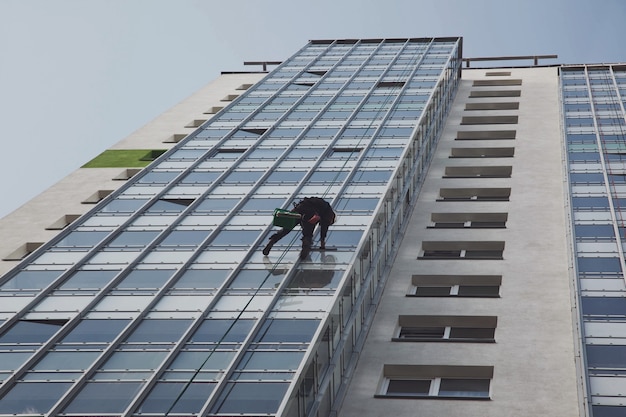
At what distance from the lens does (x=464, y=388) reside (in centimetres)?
2888

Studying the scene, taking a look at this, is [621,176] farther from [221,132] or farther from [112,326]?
[112,326]

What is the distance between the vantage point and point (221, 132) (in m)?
49.1

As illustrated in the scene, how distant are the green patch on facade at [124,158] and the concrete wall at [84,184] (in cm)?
65

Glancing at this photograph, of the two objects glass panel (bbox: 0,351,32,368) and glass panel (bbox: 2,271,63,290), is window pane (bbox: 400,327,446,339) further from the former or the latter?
glass panel (bbox: 0,351,32,368)

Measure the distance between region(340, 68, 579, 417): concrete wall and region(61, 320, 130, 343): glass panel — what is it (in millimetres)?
6498

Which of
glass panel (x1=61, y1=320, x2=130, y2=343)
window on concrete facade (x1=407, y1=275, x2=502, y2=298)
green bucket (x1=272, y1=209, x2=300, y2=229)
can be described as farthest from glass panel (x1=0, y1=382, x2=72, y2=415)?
window on concrete facade (x1=407, y1=275, x2=502, y2=298)

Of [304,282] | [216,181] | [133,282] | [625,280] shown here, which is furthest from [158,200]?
[625,280]

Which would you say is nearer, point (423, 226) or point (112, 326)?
point (112, 326)

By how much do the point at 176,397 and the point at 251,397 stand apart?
68.5 inches

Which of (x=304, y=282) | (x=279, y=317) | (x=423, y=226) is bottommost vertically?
(x=279, y=317)

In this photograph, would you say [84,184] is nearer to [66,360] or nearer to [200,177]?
[200,177]

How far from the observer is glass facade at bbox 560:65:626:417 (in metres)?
27.7

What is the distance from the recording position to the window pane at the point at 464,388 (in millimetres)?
28500

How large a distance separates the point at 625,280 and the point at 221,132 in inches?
875
